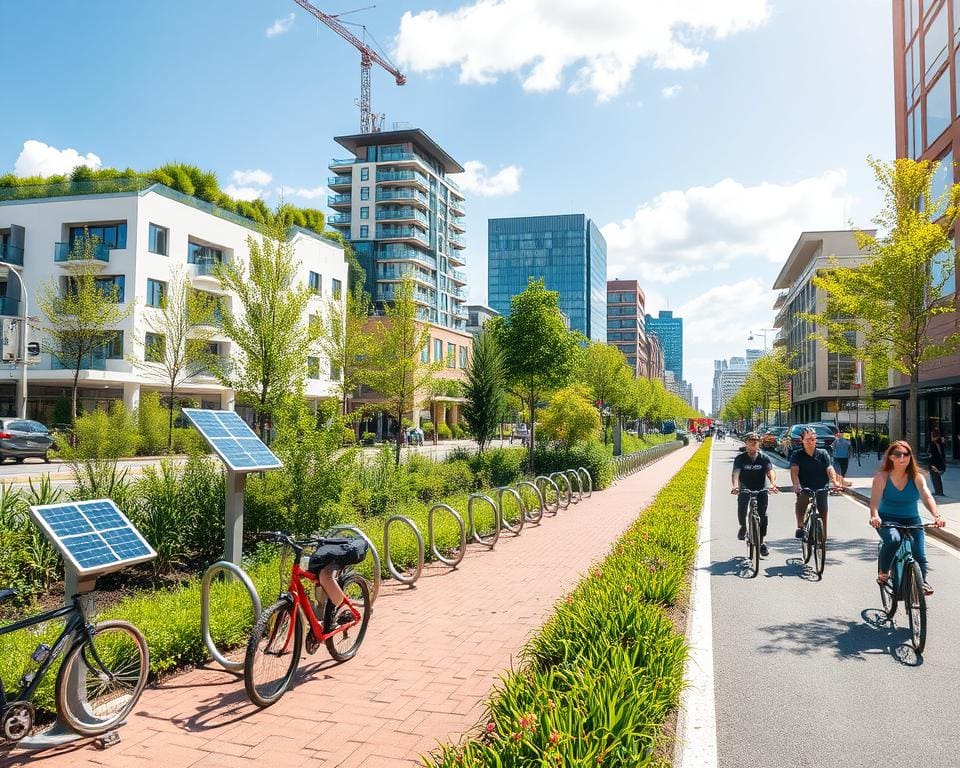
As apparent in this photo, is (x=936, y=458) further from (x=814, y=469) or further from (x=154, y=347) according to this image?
(x=154, y=347)

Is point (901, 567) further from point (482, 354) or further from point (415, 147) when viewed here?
point (415, 147)

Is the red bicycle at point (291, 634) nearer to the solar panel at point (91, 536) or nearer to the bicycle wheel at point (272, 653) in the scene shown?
the bicycle wheel at point (272, 653)

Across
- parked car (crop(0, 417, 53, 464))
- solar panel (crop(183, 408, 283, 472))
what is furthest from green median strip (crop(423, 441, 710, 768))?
parked car (crop(0, 417, 53, 464))

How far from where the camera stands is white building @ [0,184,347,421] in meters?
34.8

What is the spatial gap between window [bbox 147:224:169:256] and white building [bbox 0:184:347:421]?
2.1 inches

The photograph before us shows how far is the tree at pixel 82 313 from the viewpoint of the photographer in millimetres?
30156

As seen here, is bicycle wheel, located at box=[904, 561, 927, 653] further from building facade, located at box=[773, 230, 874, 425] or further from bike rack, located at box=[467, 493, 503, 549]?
building facade, located at box=[773, 230, 874, 425]

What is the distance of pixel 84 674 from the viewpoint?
4137 mm

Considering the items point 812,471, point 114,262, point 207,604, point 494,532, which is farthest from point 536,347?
point 114,262

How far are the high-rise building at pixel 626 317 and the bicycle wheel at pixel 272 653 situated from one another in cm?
15309

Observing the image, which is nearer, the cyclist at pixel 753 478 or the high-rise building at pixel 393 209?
the cyclist at pixel 753 478

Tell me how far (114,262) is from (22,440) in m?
13.7

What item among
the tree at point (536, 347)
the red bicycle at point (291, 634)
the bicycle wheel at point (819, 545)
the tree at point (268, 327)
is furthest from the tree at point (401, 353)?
the red bicycle at point (291, 634)

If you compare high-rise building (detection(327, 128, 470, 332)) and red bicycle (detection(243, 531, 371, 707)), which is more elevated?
high-rise building (detection(327, 128, 470, 332))
